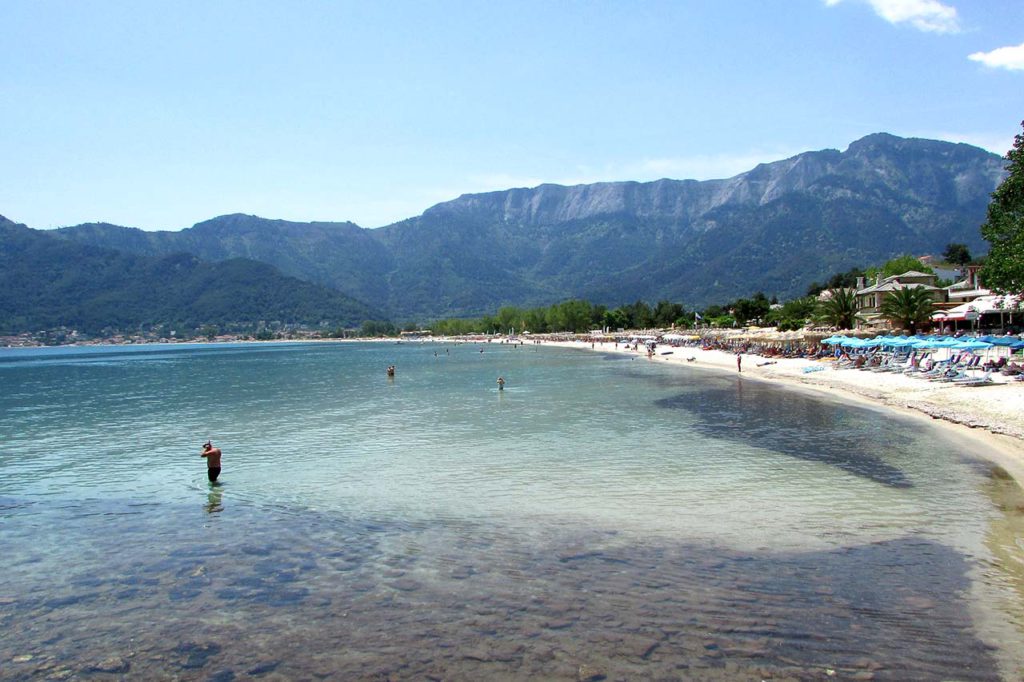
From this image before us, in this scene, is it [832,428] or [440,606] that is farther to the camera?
[832,428]

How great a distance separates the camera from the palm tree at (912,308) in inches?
2076

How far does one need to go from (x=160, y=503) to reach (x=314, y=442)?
864 cm

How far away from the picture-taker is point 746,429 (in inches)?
936

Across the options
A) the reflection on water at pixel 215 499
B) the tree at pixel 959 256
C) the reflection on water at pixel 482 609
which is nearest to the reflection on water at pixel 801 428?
the reflection on water at pixel 482 609

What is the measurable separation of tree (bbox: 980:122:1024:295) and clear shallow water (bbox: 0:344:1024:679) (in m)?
15.0

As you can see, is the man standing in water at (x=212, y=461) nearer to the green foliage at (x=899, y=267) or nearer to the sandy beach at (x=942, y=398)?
the sandy beach at (x=942, y=398)

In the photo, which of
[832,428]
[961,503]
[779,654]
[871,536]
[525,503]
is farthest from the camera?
[832,428]

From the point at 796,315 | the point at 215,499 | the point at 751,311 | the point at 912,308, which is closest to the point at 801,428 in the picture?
the point at 215,499

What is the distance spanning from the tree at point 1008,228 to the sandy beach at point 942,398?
662 cm

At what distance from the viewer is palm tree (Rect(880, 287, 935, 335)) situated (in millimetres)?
52719

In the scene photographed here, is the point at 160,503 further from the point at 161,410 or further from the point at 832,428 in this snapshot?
the point at 161,410

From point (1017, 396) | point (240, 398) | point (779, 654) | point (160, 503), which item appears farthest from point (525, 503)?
point (240, 398)

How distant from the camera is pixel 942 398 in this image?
26.7 meters

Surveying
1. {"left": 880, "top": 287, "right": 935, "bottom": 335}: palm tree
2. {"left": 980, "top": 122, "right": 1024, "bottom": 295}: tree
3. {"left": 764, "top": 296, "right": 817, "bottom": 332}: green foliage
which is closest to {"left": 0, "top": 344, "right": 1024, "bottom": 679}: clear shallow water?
{"left": 980, "top": 122, "right": 1024, "bottom": 295}: tree
